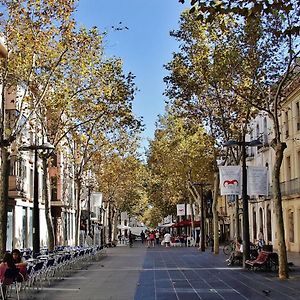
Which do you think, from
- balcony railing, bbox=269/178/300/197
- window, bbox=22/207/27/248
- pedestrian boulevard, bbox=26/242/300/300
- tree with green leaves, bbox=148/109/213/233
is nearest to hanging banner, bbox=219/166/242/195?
pedestrian boulevard, bbox=26/242/300/300

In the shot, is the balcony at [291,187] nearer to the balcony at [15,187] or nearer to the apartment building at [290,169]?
the apartment building at [290,169]

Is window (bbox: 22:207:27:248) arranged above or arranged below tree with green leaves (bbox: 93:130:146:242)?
below

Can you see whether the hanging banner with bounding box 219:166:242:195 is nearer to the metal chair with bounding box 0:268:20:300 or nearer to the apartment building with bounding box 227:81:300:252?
the apartment building with bounding box 227:81:300:252

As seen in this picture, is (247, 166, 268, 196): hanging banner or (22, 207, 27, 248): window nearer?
(247, 166, 268, 196): hanging banner

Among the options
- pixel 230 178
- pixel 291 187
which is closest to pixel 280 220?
pixel 230 178

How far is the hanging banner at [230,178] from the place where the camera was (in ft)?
84.0

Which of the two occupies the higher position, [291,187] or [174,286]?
[291,187]

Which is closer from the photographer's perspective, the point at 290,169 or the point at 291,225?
the point at 290,169

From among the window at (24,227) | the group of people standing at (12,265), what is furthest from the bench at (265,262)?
the window at (24,227)

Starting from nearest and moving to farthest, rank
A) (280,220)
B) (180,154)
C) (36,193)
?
(280,220)
(36,193)
(180,154)

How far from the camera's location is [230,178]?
25625 mm

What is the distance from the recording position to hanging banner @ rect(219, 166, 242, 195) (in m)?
25.6

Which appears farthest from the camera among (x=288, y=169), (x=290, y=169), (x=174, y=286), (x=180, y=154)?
(x=180, y=154)

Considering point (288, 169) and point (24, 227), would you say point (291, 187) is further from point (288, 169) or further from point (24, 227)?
point (24, 227)
